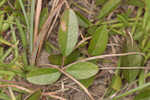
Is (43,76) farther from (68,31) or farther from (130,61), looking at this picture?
(130,61)

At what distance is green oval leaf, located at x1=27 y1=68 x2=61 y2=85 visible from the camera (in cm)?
80

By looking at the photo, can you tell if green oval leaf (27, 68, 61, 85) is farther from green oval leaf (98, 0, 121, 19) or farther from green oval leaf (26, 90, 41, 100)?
green oval leaf (98, 0, 121, 19)

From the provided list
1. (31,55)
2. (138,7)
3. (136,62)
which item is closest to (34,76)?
(31,55)

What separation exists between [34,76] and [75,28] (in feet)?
0.76

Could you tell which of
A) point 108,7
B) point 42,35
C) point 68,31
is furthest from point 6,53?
point 108,7

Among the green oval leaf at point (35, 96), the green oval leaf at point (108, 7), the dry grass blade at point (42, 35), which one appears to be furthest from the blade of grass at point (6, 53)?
the green oval leaf at point (108, 7)

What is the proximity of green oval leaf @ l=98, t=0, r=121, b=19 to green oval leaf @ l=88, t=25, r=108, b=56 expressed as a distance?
161 mm

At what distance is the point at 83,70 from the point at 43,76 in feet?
0.49

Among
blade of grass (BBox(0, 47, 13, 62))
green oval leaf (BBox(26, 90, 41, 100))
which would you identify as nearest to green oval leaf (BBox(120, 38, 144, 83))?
green oval leaf (BBox(26, 90, 41, 100))

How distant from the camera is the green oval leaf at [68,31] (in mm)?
794

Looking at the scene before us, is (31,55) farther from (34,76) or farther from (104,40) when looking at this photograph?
(104,40)

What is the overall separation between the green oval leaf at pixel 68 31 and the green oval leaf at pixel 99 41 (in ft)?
0.31

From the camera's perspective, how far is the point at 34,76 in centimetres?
80

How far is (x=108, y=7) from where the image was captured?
0.98m
